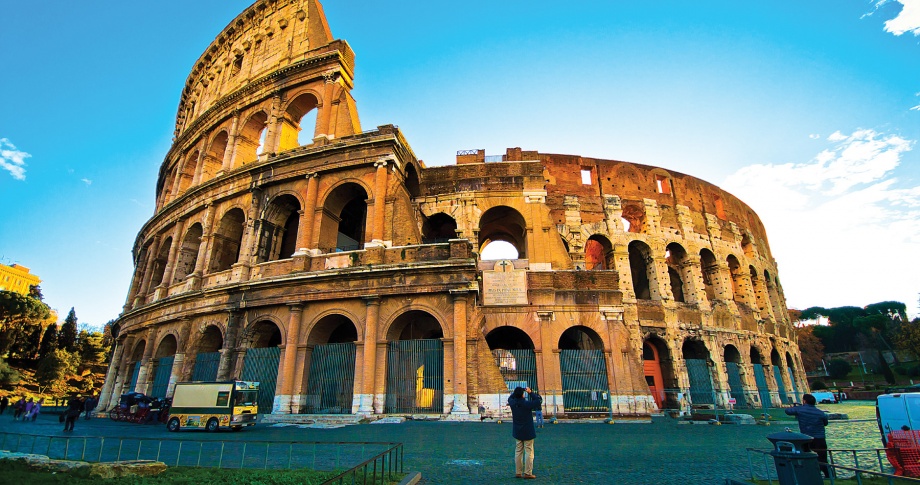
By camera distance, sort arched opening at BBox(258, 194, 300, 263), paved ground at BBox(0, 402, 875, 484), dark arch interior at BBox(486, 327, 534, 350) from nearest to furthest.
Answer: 1. paved ground at BBox(0, 402, 875, 484)
2. arched opening at BBox(258, 194, 300, 263)
3. dark arch interior at BBox(486, 327, 534, 350)

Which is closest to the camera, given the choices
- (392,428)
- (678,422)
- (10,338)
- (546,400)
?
(392,428)

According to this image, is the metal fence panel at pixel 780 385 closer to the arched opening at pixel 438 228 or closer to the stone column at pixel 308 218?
the arched opening at pixel 438 228

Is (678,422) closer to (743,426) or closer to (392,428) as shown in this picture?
(743,426)

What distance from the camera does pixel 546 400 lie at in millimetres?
14930

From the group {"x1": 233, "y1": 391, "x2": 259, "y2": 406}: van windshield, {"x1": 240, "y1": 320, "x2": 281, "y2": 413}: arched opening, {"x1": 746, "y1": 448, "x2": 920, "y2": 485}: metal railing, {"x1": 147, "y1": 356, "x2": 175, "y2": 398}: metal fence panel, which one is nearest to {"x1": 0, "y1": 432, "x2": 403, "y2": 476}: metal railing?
{"x1": 233, "y1": 391, "x2": 259, "y2": 406}: van windshield

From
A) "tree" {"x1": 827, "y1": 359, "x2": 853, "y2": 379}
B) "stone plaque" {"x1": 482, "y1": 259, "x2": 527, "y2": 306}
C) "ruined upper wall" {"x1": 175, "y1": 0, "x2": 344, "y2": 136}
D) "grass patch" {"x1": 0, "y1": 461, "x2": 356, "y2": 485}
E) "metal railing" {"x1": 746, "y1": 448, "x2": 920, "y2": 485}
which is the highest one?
"ruined upper wall" {"x1": 175, "y1": 0, "x2": 344, "y2": 136}

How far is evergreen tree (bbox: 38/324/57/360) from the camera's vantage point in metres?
38.0

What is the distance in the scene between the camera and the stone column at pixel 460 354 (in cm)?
1216

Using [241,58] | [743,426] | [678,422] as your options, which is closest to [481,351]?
[678,422]

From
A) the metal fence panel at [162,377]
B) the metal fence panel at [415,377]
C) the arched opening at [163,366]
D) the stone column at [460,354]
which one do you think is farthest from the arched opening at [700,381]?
the metal fence panel at [162,377]

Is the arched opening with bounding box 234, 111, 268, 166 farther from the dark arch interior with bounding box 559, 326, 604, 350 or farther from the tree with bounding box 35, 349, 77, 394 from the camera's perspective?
the tree with bounding box 35, 349, 77, 394

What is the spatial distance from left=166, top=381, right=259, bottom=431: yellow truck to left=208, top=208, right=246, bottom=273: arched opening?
583 centimetres

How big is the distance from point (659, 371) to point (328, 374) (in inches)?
571

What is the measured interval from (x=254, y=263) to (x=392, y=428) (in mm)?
8725
